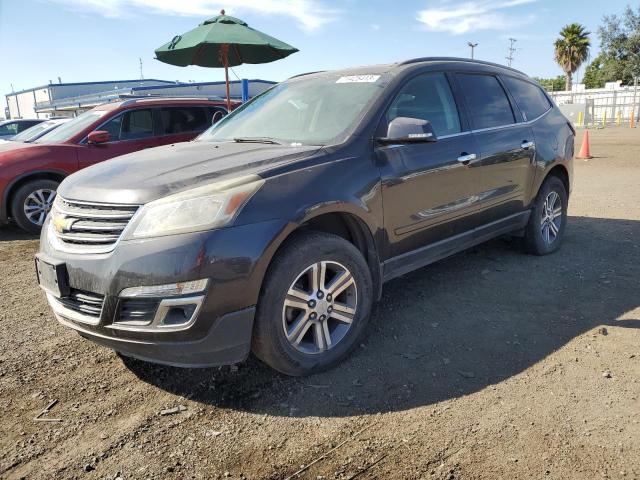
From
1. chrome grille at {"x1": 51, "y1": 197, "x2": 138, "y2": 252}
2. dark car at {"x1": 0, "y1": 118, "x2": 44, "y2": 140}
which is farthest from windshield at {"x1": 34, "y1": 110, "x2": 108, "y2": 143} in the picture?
dark car at {"x1": 0, "y1": 118, "x2": 44, "y2": 140}

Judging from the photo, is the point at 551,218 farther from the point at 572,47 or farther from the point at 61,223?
the point at 572,47

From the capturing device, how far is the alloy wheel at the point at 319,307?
283 centimetres

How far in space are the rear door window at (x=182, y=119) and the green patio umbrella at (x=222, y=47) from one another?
490 millimetres

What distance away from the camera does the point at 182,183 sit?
106 inches

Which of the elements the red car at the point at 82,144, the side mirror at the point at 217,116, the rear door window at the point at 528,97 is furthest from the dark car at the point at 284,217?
the red car at the point at 82,144

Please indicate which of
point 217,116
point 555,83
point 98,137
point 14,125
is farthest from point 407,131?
point 555,83

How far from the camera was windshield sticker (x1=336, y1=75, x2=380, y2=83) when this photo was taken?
366cm

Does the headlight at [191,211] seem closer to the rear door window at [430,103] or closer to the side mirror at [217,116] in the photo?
the rear door window at [430,103]

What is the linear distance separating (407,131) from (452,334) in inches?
54.8

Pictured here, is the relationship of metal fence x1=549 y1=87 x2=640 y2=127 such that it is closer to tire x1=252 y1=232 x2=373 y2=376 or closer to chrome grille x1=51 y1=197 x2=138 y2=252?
tire x1=252 y1=232 x2=373 y2=376

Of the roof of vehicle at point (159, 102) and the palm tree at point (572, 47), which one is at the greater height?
the palm tree at point (572, 47)

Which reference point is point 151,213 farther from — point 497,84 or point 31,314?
point 497,84

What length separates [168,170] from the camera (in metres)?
2.93

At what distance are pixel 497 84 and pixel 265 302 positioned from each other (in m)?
3.25
